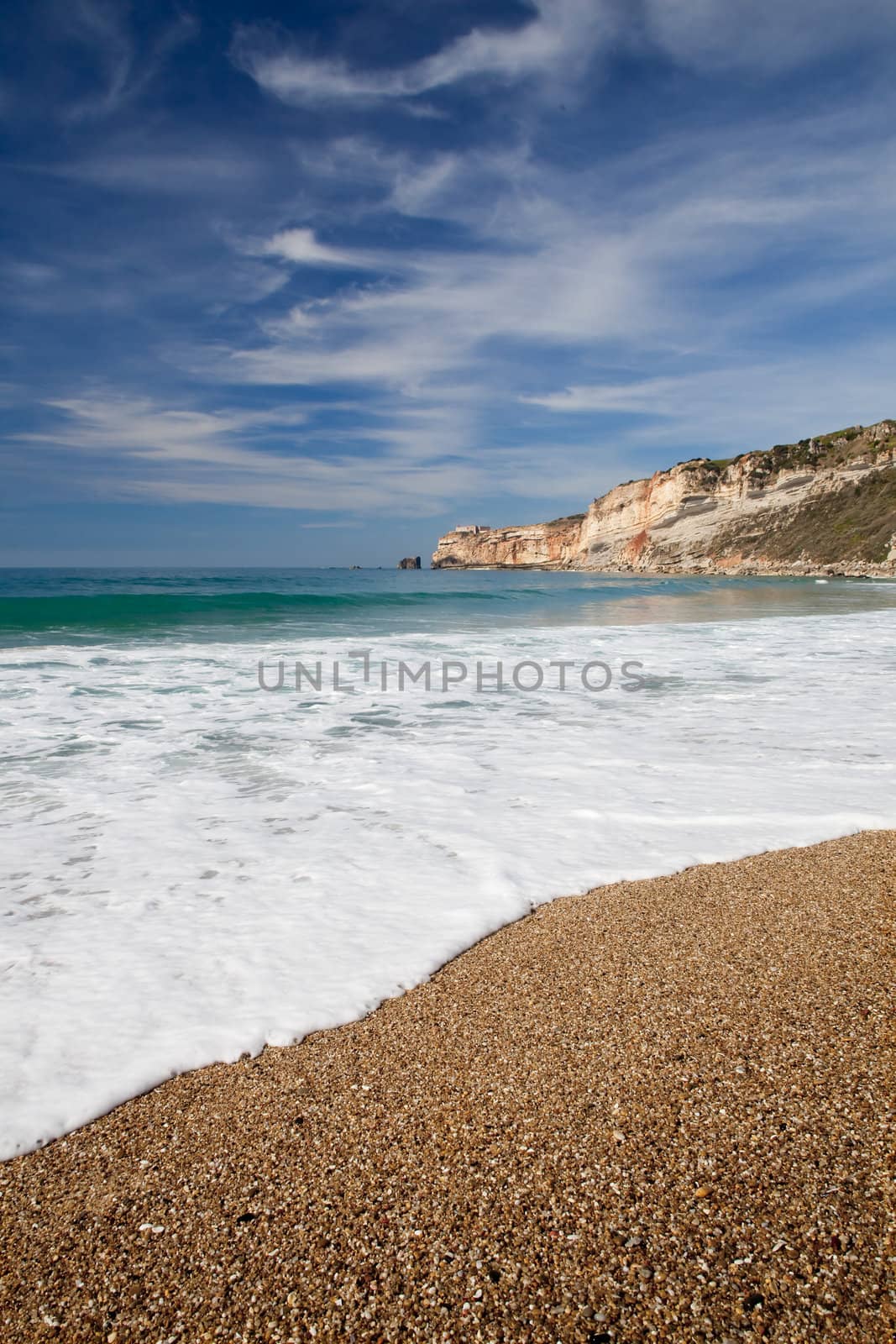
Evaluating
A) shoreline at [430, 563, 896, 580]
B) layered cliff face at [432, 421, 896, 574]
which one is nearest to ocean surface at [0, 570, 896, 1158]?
shoreline at [430, 563, 896, 580]

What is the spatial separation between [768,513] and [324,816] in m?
69.8

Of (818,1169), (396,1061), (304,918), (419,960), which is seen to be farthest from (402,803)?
(818,1169)

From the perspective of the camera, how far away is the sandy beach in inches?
53.3

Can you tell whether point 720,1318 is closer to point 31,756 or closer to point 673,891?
point 673,891

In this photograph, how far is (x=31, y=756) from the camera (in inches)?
232

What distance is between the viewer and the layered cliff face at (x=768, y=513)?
5491 centimetres

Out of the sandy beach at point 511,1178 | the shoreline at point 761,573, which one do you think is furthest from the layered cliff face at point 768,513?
the sandy beach at point 511,1178

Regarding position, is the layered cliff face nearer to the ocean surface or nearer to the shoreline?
the shoreline

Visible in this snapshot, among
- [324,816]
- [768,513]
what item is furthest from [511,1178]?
[768,513]

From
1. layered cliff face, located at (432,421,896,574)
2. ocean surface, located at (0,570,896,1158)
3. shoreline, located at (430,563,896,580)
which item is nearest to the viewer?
ocean surface, located at (0,570,896,1158)

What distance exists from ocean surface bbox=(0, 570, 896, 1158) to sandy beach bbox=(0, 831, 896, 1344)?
1.10ft

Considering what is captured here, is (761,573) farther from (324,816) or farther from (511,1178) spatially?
(511,1178)

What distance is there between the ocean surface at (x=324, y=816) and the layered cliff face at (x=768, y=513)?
50.3 m

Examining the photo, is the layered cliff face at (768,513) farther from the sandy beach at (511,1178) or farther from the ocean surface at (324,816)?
the sandy beach at (511,1178)
